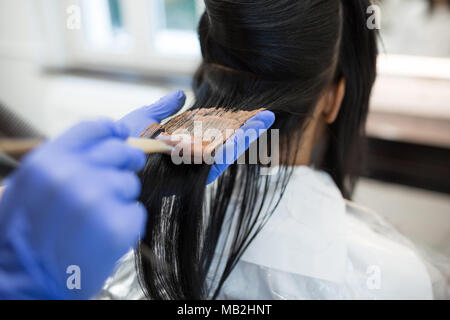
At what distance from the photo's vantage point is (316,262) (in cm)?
83

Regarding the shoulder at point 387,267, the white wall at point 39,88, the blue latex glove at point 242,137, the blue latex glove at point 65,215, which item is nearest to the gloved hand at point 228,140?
the blue latex glove at point 242,137

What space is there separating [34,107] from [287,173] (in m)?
2.26

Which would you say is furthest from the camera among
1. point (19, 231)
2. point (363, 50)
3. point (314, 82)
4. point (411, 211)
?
point (411, 211)

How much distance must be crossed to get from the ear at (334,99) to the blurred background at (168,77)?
2.33 ft

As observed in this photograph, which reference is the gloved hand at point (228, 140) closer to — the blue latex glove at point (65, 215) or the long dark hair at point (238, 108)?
the long dark hair at point (238, 108)

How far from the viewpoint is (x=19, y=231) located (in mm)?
463

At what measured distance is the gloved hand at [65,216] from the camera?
1.45ft

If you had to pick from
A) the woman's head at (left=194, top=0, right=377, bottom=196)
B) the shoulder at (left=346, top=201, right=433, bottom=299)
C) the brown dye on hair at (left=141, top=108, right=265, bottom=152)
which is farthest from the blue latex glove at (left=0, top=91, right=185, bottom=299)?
the shoulder at (left=346, top=201, right=433, bottom=299)

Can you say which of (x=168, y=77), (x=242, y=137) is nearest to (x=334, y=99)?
(x=242, y=137)

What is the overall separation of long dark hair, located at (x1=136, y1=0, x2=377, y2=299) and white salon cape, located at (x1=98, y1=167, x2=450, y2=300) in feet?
0.16

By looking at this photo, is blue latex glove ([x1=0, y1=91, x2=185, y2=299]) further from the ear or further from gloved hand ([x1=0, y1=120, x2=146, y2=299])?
the ear

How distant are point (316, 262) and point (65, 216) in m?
0.56

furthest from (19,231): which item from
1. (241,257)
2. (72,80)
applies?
(72,80)

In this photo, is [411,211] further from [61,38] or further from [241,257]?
[61,38]
